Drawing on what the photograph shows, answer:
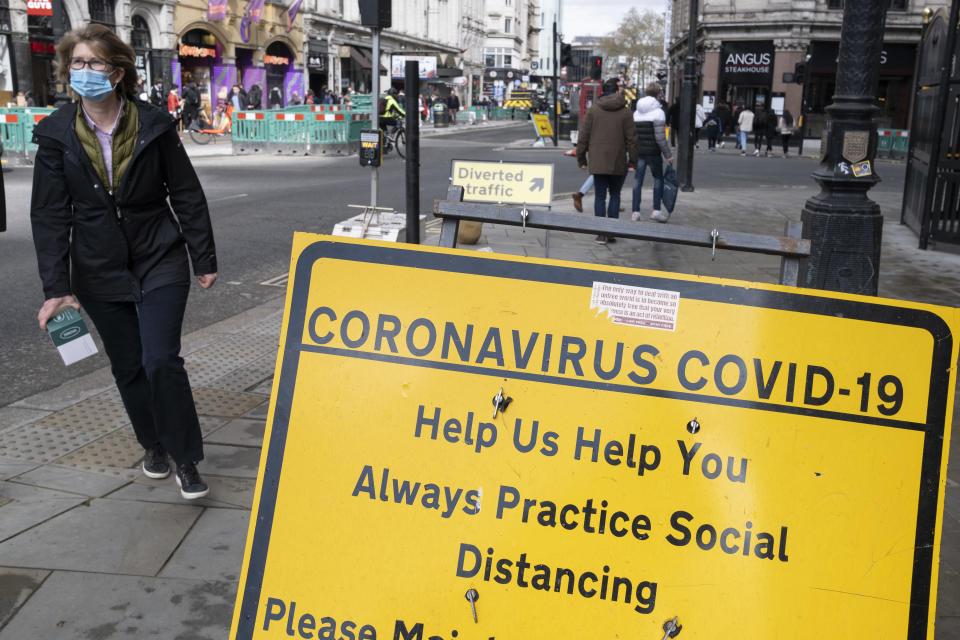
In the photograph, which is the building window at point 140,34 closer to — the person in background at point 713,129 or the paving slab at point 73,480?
the person in background at point 713,129

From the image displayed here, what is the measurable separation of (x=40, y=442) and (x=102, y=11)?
96.8 ft

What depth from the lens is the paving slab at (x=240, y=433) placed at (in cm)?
443

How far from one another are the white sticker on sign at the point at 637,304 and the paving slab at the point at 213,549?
65.2 inches

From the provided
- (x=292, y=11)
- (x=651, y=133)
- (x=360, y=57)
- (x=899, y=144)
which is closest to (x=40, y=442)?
(x=651, y=133)

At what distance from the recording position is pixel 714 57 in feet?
134

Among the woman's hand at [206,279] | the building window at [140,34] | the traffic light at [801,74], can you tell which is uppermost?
the building window at [140,34]

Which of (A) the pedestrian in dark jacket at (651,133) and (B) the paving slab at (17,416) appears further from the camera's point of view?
(A) the pedestrian in dark jacket at (651,133)

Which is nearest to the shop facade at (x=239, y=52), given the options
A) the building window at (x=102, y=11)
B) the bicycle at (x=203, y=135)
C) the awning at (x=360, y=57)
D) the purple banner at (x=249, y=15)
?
the purple banner at (x=249, y=15)

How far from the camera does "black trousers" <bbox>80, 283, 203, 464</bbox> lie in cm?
351

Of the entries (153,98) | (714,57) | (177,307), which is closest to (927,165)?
(177,307)

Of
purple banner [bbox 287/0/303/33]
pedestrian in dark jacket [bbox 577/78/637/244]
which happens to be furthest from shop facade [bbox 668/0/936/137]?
pedestrian in dark jacket [bbox 577/78/637/244]

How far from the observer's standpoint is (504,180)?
8156mm

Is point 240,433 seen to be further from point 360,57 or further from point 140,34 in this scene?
point 360,57

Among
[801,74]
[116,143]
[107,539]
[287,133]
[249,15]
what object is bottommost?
[107,539]
